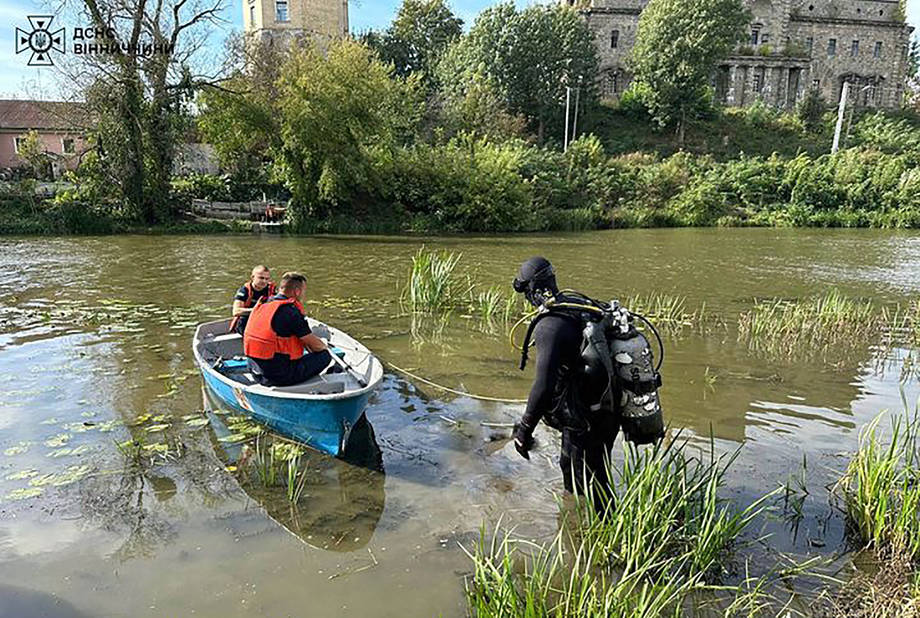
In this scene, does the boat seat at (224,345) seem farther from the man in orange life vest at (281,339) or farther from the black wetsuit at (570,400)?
the black wetsuit at (570,400)

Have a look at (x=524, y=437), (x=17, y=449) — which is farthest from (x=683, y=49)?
(x=17, y=449)

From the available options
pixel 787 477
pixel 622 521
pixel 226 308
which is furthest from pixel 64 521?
pixel 226 308

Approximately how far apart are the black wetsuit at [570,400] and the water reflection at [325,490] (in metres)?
1.52

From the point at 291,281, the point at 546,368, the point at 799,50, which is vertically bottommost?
the point at 546,368

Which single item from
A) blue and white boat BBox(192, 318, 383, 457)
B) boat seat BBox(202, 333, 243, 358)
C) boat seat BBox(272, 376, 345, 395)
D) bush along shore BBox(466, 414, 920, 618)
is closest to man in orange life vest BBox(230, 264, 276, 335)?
boat seat BBox(202, 333, 243, 358)

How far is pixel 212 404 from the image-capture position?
651 centimetres

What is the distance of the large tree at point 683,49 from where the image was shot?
147 ft

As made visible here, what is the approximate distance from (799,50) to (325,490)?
61.9m

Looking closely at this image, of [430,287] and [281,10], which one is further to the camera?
[281,10]

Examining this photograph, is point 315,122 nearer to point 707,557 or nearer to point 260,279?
point 260,279

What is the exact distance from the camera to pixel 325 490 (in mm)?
4820

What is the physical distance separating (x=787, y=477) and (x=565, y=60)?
45.0 meters

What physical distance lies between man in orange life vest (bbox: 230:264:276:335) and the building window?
4530 cm

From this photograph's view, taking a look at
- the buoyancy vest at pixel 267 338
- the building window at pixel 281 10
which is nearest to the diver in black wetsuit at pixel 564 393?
the buoyancy vest at pixel 267 338
